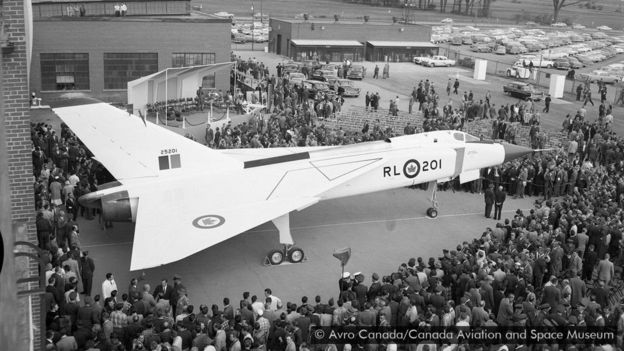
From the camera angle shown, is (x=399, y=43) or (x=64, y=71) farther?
(x=399, y=43)

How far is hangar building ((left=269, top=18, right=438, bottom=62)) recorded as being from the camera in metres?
57.7

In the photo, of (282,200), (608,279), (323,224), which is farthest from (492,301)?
(323,224)

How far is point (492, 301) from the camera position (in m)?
14.1

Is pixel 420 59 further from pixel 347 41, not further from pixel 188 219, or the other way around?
pixel 188 219

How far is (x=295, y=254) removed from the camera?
706 inches

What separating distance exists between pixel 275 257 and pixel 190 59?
924 inches

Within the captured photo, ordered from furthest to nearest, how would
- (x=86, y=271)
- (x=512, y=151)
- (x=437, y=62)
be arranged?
(x=437, y=62) → (x=512, y=151) → (x=86, y=271)

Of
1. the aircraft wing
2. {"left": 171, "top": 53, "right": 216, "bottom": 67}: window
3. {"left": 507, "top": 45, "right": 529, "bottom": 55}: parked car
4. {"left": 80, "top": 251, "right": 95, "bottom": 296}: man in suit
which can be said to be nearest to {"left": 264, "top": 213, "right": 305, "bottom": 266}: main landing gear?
the aircraft wing

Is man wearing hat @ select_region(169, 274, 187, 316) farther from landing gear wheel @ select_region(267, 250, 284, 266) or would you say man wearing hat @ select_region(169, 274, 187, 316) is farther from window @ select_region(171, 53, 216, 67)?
window @ select_region(171, 53, 216, 67)

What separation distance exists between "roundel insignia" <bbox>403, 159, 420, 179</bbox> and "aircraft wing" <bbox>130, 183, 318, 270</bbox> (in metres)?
3.71

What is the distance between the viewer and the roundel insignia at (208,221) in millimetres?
16359

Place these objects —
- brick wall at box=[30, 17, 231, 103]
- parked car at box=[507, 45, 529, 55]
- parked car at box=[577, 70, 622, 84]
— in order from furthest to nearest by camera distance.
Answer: parked car at box=[507, 45, 529, 55], parked car at box=[577, 70, 622, 84], brick wall at box=[30, 17, 231, 103]

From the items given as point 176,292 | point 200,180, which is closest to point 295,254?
point 200,180

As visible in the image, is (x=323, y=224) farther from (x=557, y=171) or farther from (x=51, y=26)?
(x=51, y=26)
